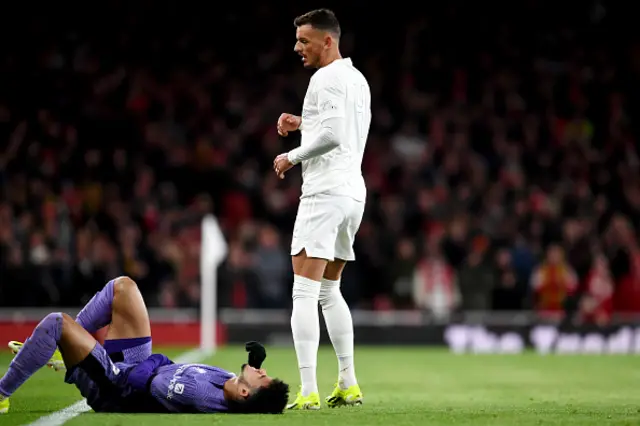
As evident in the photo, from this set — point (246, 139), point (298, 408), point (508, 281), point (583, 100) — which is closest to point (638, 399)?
point (298, 408)

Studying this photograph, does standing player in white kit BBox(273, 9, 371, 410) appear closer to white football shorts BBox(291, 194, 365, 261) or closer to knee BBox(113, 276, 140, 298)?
white football shorts BBox(291, 194, 365, 261)

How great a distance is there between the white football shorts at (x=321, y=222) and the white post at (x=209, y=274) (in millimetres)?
7955

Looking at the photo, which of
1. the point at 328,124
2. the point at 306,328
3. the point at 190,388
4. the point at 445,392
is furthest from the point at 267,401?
the point at 445,392

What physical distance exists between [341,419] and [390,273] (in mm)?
9775

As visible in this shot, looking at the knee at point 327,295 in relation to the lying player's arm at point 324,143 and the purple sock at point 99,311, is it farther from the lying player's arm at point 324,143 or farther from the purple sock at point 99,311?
the purple sock at point 99,311

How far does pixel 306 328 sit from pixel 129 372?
3.42 ft

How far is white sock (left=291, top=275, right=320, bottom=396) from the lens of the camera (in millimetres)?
6734

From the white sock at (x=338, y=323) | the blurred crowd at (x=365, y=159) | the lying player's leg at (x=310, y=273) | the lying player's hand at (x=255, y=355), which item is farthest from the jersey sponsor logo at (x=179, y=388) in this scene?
the blurred crowd at (x=365, y=159)

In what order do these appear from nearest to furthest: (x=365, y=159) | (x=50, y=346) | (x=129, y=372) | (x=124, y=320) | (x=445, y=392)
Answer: (x=50, y=346)
(x=129, y=372)
(x=124, y=320)
(x=445, y=392)
(x=365, y=159)

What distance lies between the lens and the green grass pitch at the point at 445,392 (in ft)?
19.8

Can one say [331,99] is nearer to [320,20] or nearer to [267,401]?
[320,20]

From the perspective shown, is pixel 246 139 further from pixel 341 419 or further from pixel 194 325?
pixel 341 419

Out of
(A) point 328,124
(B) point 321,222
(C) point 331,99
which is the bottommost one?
(B) point 321,222

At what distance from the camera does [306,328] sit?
6766 mm
